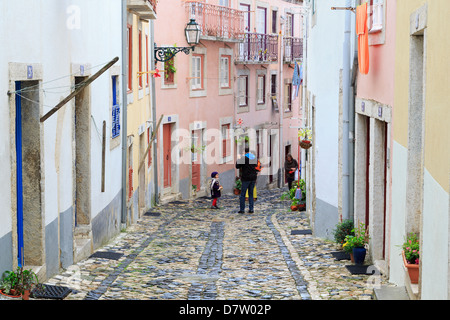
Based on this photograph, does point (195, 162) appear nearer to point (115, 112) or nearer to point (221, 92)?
point (221, 92)

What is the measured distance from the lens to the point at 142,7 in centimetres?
1625

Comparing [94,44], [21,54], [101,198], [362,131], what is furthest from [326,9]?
[21,54]

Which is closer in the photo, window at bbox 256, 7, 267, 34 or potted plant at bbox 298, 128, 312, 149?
potted plant at bbox 298, 128, 312, 149

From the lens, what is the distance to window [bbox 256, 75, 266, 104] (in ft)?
107

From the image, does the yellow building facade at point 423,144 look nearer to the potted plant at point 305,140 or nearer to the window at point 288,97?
the potted plant at point 305,140

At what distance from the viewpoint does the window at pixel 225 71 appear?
28.4m

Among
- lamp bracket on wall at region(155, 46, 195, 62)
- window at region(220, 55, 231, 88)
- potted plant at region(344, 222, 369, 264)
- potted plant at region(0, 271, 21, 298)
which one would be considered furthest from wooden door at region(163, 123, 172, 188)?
potted plant at region(0, 271, 21, 298)

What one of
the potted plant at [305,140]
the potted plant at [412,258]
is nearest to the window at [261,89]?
the potted plant at [305,140]

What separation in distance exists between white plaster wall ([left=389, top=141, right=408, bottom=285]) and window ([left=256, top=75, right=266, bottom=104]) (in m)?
23.8

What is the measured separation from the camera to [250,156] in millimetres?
18672

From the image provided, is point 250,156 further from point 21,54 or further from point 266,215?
point 21,54

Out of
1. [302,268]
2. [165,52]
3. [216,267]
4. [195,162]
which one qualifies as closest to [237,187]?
[195,162]

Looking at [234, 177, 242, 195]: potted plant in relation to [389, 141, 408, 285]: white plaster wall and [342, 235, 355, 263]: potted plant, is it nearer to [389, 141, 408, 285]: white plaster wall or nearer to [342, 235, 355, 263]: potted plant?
[342, 235, 355, 263]: potted plant

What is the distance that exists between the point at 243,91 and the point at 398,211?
23.0m
